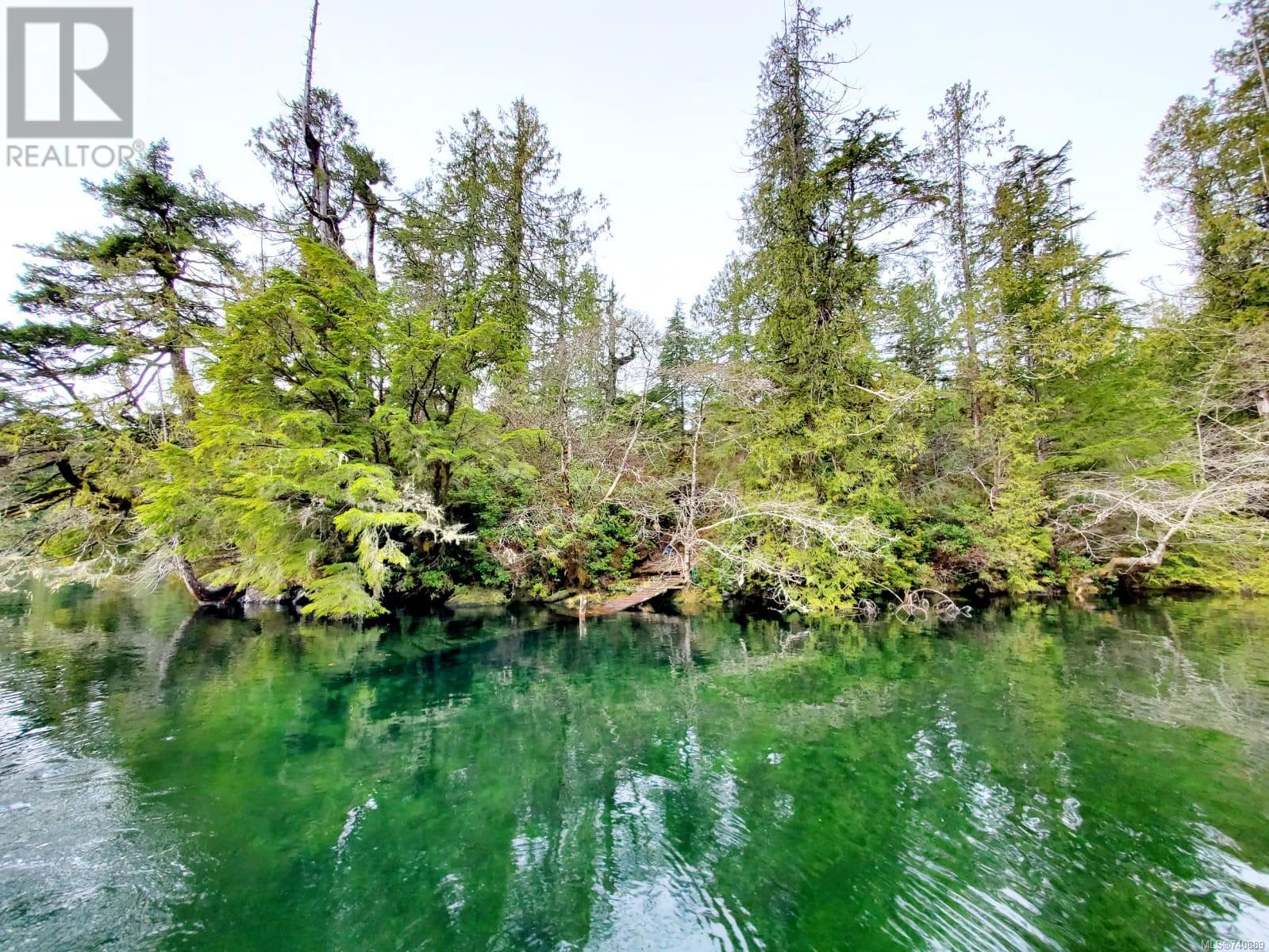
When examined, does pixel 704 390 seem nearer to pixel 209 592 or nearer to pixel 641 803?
pixel 641 803

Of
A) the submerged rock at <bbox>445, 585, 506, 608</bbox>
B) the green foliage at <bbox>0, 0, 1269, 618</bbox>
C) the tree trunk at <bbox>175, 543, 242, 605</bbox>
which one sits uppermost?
the green foliage at <bbox>0, 0, 1269, 618</bbox>

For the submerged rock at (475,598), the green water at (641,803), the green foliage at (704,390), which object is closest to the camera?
the green water at (641,803)

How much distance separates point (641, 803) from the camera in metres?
4.34

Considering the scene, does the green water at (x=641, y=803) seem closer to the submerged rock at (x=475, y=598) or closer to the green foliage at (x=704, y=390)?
the green foliage at (x=704, y=390)

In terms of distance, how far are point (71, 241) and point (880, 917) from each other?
805 inches

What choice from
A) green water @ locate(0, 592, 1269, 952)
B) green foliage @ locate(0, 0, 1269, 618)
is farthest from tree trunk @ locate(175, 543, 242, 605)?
green water @ locate(0, 592, 1269, 952)

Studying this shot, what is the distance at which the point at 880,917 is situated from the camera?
116 inches

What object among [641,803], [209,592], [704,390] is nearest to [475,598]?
[209,592]

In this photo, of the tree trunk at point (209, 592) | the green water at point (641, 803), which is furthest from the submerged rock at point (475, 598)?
the tree trunk at point (209, 592)

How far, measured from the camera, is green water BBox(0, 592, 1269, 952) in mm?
2936

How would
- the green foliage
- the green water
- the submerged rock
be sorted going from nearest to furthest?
the green water
the green foliage
the submerged rock

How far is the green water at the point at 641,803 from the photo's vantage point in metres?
2.94

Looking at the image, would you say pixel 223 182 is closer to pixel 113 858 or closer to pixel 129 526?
pixel 129 526

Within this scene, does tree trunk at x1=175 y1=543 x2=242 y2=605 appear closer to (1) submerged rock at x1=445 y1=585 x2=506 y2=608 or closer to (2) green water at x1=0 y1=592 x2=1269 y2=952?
(2) green water at x1=0 y1=592 x2=1269 y2=952
